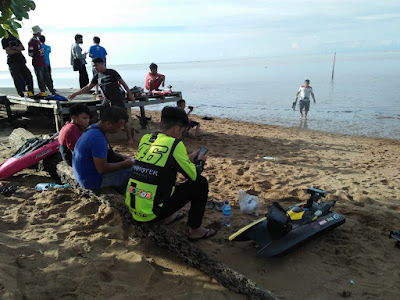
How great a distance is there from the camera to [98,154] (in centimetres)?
358

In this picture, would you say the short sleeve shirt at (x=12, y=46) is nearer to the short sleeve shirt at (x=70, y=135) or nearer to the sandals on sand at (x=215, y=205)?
the short sleeve shirt at (x=70, y=135)

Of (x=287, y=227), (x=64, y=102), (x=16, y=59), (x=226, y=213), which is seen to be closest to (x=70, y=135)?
(x=226, y=213)

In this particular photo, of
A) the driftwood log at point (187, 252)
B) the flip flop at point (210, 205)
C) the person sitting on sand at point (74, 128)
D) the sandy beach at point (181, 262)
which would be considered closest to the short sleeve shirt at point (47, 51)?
the sandy beach at point (181, 262)

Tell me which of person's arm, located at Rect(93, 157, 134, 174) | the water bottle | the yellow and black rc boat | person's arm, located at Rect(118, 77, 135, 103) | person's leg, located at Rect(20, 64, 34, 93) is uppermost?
person's leg, located at Rect(20, 64, 34, 93)

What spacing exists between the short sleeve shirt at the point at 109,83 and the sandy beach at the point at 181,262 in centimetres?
293

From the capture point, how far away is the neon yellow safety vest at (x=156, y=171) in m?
2.88

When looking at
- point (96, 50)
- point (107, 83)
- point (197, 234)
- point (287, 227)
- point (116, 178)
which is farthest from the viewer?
point (96, 50)

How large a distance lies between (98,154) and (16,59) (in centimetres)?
694

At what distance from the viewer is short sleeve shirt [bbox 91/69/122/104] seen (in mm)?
7609

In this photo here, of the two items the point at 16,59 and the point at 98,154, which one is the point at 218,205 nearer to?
the point at 98,154

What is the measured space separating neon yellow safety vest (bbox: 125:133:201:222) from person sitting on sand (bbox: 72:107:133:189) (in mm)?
751

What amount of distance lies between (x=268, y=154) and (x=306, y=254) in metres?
4.77

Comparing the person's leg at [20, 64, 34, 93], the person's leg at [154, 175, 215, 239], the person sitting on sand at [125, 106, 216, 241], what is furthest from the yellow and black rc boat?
the person's leg at [20, 64, 34, 93]

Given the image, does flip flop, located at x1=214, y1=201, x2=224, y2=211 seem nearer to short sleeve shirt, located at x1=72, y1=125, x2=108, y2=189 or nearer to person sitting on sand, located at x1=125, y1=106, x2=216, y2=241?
person sitting on sand, located at x1=125, y1=106, x2=216, y2=241
